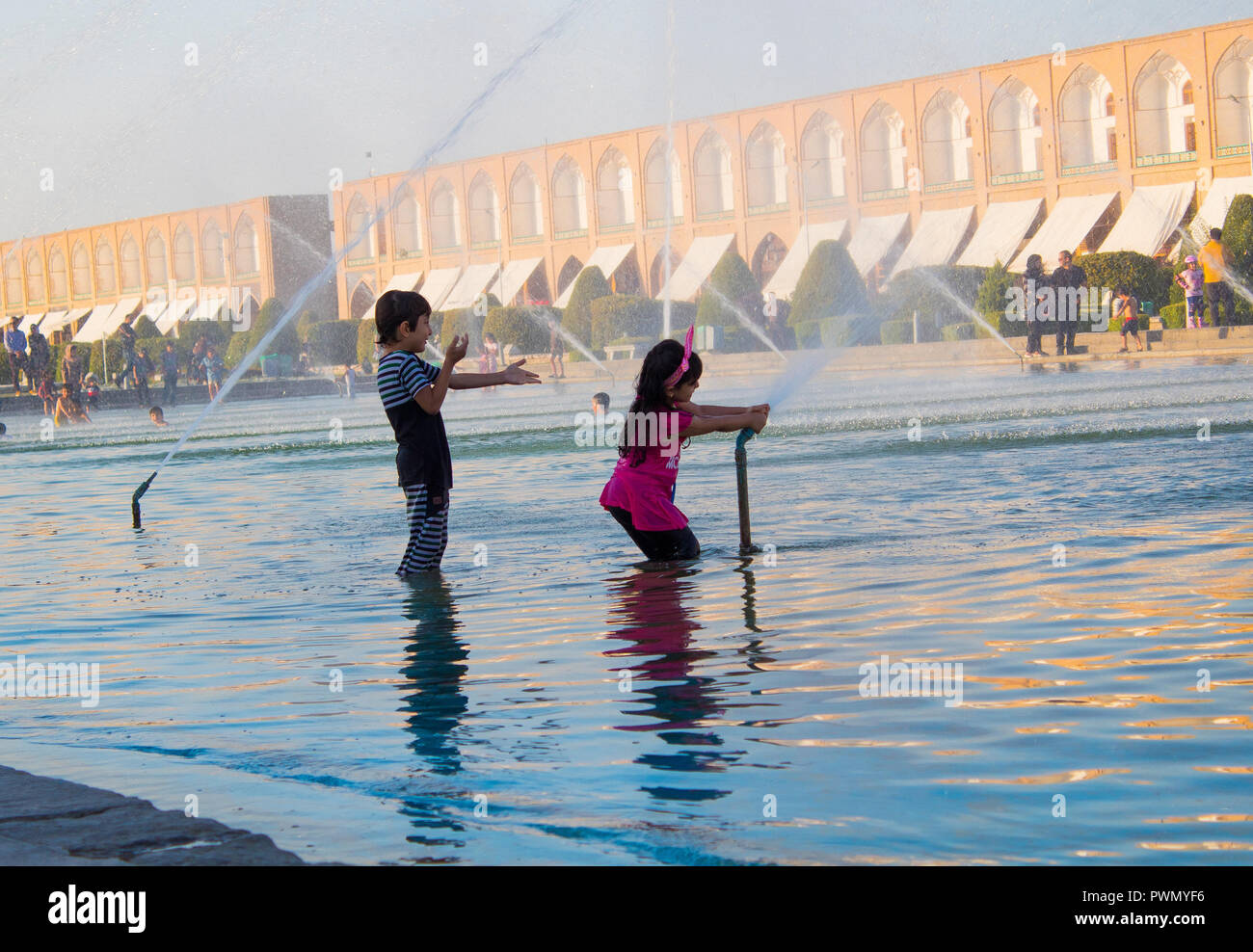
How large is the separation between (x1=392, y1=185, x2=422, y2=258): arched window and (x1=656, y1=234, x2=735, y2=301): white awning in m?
15.1

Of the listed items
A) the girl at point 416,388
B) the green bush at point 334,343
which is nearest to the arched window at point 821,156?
the green bush at point 334,343

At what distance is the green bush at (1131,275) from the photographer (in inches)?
1099

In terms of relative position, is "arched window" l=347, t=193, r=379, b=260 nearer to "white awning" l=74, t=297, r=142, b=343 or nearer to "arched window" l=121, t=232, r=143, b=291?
"arched window" l=121, t=232, r=143, b=291

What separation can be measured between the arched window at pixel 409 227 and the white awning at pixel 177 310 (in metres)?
9.58

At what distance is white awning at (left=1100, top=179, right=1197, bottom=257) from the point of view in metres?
37.2

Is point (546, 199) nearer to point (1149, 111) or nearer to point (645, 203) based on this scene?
point (645, 203)

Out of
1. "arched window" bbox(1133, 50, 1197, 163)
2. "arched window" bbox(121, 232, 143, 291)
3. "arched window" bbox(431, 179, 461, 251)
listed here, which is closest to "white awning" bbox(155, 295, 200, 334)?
"arched window" bbox(121, 232, 143, 291)

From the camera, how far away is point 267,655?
467 centimetres

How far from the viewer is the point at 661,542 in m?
5.91

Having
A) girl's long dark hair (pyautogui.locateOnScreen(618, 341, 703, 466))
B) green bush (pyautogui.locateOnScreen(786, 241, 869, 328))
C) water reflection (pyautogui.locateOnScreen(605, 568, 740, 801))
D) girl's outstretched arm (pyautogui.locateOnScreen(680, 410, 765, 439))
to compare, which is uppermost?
green bush (pyautogui.locateOnScreen(786, 241, 869, 328))

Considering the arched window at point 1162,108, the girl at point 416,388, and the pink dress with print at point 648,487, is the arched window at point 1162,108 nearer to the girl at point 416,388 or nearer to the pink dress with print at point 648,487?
the pink dress with print at point 648,487

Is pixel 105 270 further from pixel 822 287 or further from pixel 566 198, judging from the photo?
pixel 822 287

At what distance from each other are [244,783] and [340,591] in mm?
2813
